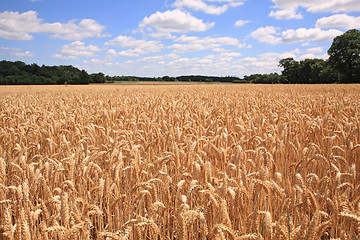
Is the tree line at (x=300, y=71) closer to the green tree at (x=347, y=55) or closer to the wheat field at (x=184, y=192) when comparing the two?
the green tree at (x=347, y=55)

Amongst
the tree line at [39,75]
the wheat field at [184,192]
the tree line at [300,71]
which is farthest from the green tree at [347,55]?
the tree line at [39,75]

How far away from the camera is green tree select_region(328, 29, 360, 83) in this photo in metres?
49.0

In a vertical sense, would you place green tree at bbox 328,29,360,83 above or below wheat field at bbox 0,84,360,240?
above

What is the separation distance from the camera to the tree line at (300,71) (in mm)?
50219

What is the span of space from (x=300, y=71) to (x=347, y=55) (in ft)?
79.0

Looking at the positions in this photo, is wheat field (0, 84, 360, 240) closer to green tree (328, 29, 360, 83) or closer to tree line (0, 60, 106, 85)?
green tree (328, 29, 360, 83)

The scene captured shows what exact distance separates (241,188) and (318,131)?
2730mm

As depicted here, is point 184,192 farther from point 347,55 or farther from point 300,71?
point 300,71

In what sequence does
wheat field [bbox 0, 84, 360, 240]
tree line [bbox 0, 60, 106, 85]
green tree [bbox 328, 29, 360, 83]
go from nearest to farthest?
wheat field [bbox 0, 84, 360, 240] → green tree [bbox 328, 29, 360, 83] → tree line [bbox 0, 60, 106, 85]

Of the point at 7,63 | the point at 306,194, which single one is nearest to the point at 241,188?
the point at 306,194

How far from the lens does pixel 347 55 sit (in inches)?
1973

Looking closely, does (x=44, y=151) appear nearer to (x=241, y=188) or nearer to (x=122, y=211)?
(x=122, y=211)

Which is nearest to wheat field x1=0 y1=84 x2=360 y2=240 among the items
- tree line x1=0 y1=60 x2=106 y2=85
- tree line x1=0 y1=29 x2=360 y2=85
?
tree line x1=0 y1=29 x2=360 y2=85

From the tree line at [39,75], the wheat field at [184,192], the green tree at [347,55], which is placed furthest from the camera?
the tree line at [39,75]
